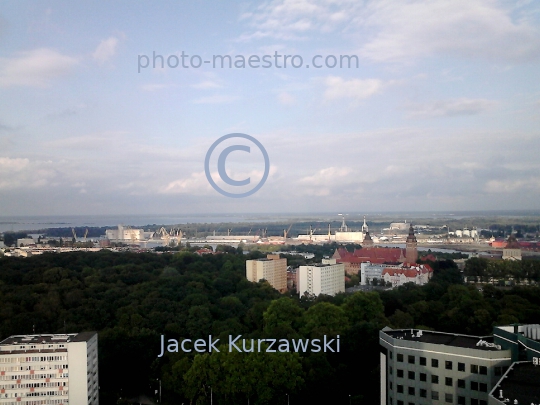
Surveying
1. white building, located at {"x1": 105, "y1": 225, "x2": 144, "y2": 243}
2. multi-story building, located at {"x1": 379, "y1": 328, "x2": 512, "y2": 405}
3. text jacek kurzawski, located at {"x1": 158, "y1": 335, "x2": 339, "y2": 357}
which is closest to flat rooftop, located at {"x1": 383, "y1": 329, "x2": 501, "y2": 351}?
multi-story building, located at {"x1": 379, "y1": 328, "x2": 512, "y2": 405}

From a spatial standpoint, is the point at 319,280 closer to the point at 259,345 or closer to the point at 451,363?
the point at 259,345

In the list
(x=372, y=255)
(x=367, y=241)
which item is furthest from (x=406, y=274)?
(x=367, y=241)

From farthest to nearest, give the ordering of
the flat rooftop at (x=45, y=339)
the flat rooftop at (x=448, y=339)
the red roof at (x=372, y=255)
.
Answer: the red roof at (x=372, y=255)
the flat rooftop at (x=45, y=339)
the flat rooftop at (x=448, y=339)

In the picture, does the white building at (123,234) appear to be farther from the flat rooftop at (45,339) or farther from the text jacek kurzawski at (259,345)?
the flat rooftop at (45,339)

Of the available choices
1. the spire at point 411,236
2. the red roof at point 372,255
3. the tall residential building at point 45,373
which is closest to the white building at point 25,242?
the tall residential building at point 45,373

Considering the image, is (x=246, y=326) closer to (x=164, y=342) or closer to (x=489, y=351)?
(x=164, y=342)

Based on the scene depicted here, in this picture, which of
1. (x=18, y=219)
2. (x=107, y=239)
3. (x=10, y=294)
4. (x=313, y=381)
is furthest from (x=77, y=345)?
(x=107, y=239)

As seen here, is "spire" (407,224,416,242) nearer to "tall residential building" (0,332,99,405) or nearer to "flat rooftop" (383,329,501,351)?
"flat rooftop" (383,329,501,351)
